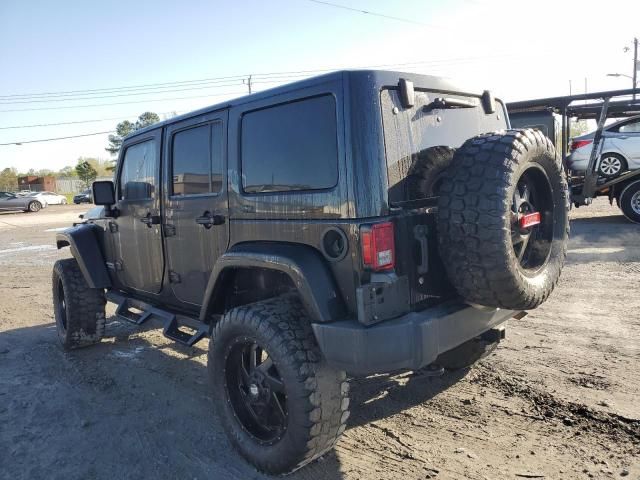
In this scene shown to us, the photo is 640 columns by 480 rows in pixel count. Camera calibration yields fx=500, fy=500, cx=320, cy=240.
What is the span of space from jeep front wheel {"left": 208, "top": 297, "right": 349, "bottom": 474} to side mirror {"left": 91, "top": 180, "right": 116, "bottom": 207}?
211 centimetres

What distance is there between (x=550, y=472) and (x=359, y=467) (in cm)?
100

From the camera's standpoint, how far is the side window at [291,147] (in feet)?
8.61

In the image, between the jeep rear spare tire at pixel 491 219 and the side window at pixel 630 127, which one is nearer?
the jeep rear spare tire at pixel 491 219

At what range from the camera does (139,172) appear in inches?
168

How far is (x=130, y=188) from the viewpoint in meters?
4.41

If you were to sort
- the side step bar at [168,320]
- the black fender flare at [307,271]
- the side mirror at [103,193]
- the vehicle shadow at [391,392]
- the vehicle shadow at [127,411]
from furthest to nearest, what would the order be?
1. the side mirror at [103,193]
2. the side step bar at [168,320]
3. the vehicle shadow at [391,392]
4. the vehicle shadow at [127,411]
5. the black fender flare at [307,271]

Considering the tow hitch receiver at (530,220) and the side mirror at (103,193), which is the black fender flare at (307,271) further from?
the side mirror at (103,193)

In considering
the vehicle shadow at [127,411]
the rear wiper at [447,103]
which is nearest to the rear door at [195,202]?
the vehicle shadow at [127,411]

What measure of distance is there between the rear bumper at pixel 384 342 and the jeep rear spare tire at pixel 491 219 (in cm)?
27

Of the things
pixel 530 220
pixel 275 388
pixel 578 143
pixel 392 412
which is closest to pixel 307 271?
pixel 275 388

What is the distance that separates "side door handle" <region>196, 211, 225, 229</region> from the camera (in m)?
3.23

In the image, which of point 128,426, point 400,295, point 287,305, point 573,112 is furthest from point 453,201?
point 573,112

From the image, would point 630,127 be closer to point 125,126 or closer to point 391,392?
point 391,392

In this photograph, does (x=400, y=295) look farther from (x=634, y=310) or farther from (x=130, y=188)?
(x=634, y=310)
